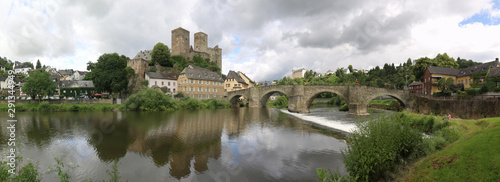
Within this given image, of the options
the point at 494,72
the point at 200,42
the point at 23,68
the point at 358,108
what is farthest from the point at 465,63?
the point at 23,68

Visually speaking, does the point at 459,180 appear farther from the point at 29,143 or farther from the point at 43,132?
the point at 43,132

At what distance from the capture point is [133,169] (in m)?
10.5

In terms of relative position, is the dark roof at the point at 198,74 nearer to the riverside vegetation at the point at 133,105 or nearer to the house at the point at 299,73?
the riverside vegetation at the point at 133,105

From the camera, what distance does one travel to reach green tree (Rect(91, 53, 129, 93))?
47.8m

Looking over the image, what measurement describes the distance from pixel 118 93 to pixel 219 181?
170 ft

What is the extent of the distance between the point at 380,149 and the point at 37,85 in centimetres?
5685

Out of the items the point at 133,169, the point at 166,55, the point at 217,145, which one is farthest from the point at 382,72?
the point at 133,169

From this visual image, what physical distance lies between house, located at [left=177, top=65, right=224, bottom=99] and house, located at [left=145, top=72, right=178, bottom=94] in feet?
8.38

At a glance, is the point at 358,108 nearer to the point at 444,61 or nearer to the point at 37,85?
the point at 444,61

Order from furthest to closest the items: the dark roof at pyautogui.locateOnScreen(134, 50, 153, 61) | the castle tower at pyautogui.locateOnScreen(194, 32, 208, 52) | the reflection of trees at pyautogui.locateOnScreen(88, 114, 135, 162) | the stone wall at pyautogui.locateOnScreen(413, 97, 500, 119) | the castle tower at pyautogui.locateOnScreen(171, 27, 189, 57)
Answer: the dark roof at pyautogui.locateOnScreen(134, 50, 153, 61)
the castle tower at pyautogui.locateOnScreen(194, 32, 208, 52)
the castle tower at pyautogui.locateOnScreen(171, 27, 189, 57)
the stone wall at pyautogui.locateOnScreen(413, 97, 500, 119)
the reflection of trees at pyautogui.locateOnScreen(88, 114, 135, 162)

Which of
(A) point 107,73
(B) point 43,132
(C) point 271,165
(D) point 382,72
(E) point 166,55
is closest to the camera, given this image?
(C) point 271,165

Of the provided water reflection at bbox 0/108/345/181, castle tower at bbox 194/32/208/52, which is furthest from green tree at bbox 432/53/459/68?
castle tower at bbox 194/32/208/52

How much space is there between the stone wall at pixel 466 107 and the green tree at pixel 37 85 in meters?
66.5

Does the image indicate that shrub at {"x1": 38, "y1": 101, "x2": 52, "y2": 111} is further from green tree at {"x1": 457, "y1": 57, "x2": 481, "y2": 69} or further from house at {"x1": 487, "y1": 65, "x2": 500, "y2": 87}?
green tree at {"x1": 457, "y1": 57, "x2": 481, "y2": 69}
